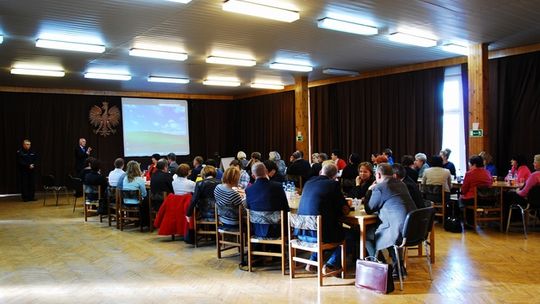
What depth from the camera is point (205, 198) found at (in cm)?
615

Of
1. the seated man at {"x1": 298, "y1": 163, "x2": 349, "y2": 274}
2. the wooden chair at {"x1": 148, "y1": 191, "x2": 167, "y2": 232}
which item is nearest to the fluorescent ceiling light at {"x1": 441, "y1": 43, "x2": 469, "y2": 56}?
the seated man at {"x1": 298, "y1": 163, "x2": 349, "y2": 274}

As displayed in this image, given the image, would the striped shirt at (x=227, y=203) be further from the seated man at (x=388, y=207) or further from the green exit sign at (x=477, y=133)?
the green exit sign at (x=477, y=133)

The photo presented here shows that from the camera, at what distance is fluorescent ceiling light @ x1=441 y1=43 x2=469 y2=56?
8.81m

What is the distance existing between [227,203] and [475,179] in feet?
13.0

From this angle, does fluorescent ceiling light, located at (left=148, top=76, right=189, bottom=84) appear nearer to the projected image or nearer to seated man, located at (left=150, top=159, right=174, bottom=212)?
the projected image

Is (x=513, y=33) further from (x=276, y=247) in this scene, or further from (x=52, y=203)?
(x=52, y=203)

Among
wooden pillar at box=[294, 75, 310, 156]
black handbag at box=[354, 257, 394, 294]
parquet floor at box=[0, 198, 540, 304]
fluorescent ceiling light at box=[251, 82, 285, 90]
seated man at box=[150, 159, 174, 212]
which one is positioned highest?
fluorescent ceiling light at box=[251, 82, 285, 90]

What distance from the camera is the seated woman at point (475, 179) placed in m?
6.99

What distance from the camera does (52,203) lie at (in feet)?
38.1

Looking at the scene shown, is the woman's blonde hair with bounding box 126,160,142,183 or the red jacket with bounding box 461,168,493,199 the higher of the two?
the woman's blonde hair with bounding box 126,160,142,183

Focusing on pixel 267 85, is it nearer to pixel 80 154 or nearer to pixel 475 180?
pixel 80 154

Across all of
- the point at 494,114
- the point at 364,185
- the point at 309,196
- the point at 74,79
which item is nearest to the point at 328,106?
the point at 494,114

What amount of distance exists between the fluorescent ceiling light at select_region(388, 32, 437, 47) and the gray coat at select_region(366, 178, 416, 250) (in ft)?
13.1

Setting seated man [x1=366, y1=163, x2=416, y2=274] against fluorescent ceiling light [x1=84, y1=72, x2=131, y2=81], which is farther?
fluorescent ceiling light [x1=84, y1=72, x2=131, y2=81]
